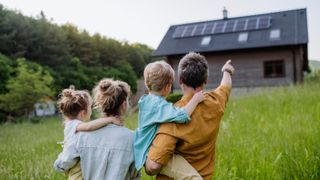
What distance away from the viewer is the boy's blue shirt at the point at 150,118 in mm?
2590

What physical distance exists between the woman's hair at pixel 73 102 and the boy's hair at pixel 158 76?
68 centimetres

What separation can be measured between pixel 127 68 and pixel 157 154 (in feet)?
153

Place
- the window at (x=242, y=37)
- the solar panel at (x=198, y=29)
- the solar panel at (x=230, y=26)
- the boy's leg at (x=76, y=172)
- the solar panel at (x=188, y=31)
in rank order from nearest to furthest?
1. the boy's leg at (x=76, y=172)
2. the window at (x=242, y=37)
3. the solar panel at (x=230, y=26)
4. the solar panel at (x=198, y=29)
5. the solar panel at (x=188, y=31)

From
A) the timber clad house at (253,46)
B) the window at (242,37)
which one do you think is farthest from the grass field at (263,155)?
the window at (242,37)

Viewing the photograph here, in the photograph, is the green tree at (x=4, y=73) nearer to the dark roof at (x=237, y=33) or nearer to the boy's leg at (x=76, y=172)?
the dark roof at (x=237, y=33)

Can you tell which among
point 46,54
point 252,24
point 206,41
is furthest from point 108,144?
point 46,54

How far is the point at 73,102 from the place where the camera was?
3.13 m

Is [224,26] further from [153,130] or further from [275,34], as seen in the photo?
[153,130]

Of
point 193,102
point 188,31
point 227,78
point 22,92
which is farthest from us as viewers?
point 188,31

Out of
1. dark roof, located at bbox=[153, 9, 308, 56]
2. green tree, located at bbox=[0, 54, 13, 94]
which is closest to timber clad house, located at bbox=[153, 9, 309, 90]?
dark roof, located at bbox=[153, 9, 308, 56]

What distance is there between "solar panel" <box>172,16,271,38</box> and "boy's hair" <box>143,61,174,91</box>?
27085mm

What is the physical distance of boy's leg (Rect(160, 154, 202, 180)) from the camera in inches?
104

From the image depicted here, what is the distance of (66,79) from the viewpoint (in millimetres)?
35969

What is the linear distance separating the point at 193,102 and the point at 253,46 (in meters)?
25.6
